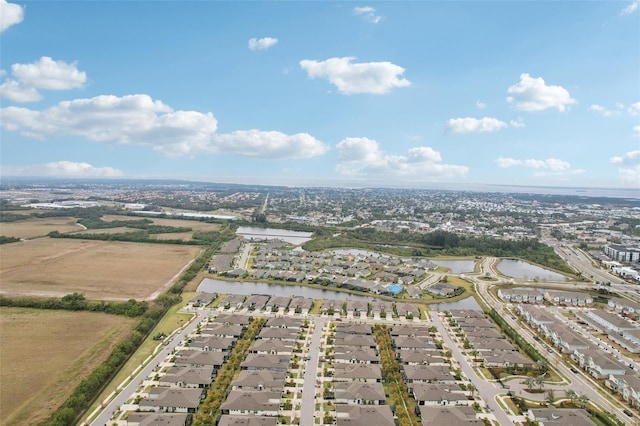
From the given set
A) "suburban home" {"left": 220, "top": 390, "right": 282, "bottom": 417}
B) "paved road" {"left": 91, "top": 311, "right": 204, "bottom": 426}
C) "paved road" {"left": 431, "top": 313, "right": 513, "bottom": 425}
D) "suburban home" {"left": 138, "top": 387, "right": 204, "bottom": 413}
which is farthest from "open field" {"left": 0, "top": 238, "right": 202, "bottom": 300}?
"paved road" {"left": 431, "top": 313, "right": 513, "bottom": 425}

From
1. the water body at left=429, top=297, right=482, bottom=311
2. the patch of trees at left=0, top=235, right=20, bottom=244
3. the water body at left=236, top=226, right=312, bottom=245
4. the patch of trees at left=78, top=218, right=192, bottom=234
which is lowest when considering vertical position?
the water body at left=429, top=297, right=482, bottom=311

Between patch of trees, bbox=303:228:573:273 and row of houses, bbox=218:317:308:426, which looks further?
patch of trees, bbox=303:228:573:273

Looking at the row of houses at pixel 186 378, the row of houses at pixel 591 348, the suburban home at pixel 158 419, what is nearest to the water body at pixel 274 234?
the row of houses at pixel 186 378

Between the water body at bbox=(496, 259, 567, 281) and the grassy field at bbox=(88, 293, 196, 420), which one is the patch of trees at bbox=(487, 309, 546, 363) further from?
the grassy field at bbox=(88, 293, 196, 420)

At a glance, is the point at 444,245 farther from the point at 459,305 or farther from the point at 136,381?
the point at 136,381

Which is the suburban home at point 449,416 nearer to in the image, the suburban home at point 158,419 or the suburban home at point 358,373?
the suburban home at point 358,373

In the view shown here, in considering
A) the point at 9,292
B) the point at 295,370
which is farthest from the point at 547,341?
the point at 9,292

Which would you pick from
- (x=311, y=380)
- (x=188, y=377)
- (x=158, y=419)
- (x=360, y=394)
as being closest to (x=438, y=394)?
(x=360, y=394)
